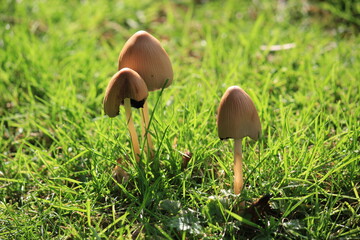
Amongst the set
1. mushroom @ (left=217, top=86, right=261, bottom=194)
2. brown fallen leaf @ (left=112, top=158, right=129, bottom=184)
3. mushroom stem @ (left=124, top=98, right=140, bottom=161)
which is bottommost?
brown fallen leaf @ (left=112, top=158, right=129, bottom=184)

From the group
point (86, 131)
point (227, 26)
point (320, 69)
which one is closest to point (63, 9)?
point (227, 26)

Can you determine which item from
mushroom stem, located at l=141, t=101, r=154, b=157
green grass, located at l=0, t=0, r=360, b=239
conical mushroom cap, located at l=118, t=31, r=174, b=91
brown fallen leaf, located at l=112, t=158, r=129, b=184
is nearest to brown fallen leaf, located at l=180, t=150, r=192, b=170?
green grass, located at l=0, t=0, r=360, b=239

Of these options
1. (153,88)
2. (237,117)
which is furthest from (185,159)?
(237,117)

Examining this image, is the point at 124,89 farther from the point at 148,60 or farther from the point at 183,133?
the point at 183,133

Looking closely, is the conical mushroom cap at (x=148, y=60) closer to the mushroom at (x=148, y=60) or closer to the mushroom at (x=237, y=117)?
the mushroom at (x=148, y=60)

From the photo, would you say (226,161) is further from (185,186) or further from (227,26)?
(227,26)

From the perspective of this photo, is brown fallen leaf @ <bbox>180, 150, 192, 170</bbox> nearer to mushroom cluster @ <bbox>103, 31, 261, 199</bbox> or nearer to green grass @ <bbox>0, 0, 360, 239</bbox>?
green grass @ <bbox>0, 0, 360, 239</bbox>

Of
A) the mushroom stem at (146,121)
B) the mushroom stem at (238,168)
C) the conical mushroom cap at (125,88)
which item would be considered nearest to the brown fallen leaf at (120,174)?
the mushroom stem at (146,121)
